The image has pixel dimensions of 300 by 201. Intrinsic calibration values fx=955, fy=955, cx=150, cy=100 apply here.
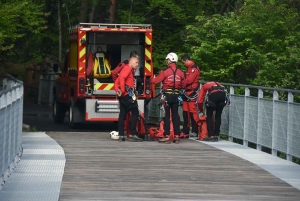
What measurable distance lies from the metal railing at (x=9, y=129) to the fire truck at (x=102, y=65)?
8717mm

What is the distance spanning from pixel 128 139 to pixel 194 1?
1762 centimetres

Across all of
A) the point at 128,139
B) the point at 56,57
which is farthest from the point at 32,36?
the point at 128,139

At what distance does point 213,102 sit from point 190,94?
168 centimetres

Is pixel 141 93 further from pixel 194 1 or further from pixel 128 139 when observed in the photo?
pixel 194 1

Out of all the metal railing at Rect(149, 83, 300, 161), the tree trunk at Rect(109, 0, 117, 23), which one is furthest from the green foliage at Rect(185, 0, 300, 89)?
the metal railing at Rect(149, 83, 300, 161)

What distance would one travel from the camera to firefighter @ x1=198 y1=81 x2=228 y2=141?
18812 millimetres

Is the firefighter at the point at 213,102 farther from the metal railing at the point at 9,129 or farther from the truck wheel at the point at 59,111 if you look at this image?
the truck wheel at the point at 59,111

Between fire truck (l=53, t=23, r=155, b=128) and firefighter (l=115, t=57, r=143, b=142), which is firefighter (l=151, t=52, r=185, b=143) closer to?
Result: firefighter (l=115, t=57, r=143, b=142)

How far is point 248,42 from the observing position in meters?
29.0

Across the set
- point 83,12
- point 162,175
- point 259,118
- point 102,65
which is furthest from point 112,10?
point 162,175

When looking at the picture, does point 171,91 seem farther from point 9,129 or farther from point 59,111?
point 59,111

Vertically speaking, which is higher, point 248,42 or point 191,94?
point 248,42

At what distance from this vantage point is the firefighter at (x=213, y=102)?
18.8 meters

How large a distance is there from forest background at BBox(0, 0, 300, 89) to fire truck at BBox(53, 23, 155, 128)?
5.72 ft
